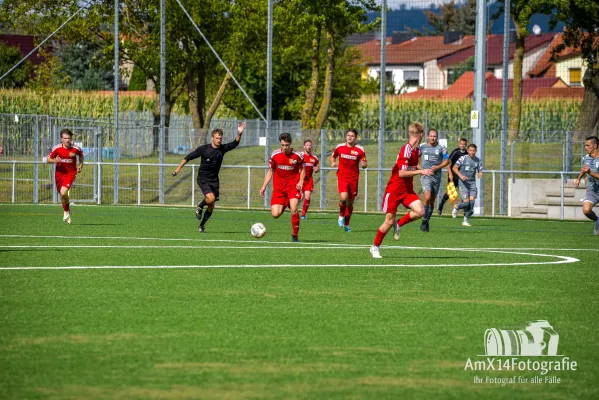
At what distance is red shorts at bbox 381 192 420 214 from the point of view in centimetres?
1539

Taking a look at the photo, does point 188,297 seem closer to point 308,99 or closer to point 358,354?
point 358,354

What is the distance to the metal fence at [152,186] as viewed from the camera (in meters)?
36.0

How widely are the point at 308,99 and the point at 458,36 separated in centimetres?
5795

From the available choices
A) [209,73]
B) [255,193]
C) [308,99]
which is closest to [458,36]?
[209,73]

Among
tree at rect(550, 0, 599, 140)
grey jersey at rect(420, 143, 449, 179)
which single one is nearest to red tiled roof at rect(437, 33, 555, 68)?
tree at rect(550, 0, 599, 140)

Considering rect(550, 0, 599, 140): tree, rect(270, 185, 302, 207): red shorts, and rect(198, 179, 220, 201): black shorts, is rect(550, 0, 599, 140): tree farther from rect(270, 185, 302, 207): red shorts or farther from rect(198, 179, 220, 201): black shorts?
rect(270, 185, 302, 207): red shorts

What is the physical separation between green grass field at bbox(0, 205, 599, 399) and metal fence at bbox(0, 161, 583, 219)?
56.0 ft

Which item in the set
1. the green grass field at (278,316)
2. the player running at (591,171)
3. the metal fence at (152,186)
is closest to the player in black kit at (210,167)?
the green grass field at (278,316)

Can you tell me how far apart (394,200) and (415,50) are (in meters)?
54.8

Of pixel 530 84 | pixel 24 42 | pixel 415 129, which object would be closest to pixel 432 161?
pixel 415 129

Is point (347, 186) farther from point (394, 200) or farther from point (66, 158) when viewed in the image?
point (394, 200)

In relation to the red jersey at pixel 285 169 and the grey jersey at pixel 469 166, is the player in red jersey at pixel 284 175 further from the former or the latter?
the grey jersey at pixel 469 166

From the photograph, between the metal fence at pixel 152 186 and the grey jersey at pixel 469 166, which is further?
the metal fence at pixel 152 186

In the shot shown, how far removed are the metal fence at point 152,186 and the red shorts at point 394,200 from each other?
19.5 meters
